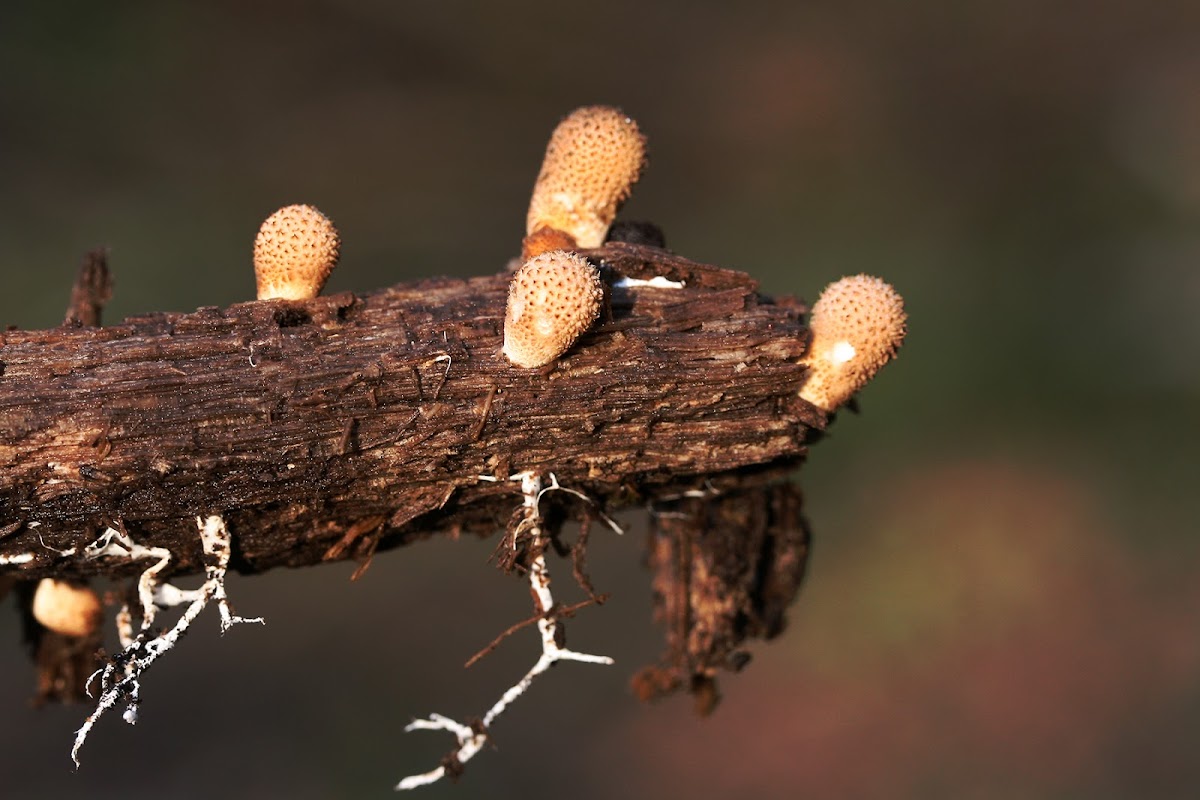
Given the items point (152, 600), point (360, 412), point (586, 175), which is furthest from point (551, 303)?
point (152, 600)

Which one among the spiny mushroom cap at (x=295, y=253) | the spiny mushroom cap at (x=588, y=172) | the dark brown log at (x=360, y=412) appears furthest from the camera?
the spiny mushroom cap at (x=588, y=172)

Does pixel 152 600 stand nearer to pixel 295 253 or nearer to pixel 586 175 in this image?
pixel 295 253

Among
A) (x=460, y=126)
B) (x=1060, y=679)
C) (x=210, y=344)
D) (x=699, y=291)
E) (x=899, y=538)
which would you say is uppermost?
(x=460, y=126)

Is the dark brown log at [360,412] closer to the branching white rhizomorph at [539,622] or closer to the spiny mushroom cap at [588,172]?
the branching white rhizomorph at [539,622]

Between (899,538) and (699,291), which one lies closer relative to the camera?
(699,291)

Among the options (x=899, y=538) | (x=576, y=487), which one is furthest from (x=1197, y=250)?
(x=576, y=487)

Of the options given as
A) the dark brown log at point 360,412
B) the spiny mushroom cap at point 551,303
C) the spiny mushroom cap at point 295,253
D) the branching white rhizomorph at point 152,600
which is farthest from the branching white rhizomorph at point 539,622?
the spiny mushroom cap at point 295,253

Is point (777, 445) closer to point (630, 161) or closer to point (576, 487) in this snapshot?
point (576, 487)
